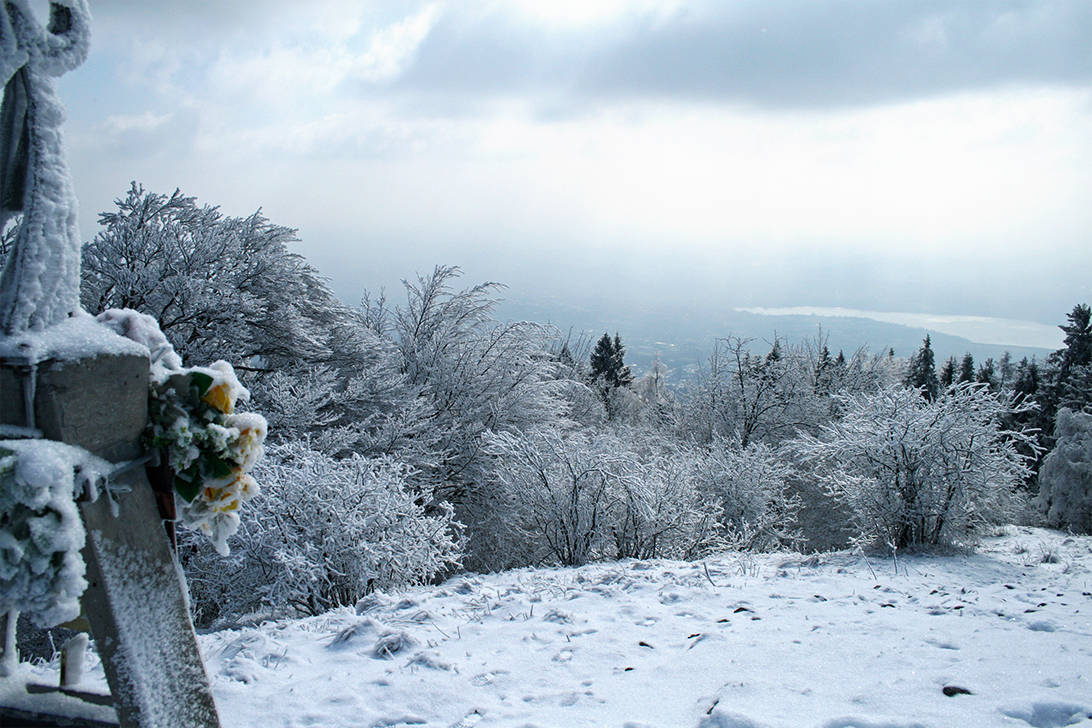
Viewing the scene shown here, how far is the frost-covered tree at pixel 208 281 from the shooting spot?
33.9 feet

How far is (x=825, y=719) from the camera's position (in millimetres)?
3033

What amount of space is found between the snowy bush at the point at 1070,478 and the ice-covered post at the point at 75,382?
2523cm

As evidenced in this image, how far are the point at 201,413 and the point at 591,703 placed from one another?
2.48m

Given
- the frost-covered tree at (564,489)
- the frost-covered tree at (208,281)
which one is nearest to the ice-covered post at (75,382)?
the frost-covered tree at (564,489)

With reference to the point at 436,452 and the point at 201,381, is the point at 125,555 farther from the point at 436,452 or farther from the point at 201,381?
the point at 436,452

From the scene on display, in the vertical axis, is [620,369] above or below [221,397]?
below

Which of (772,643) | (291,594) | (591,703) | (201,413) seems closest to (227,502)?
(201,413)

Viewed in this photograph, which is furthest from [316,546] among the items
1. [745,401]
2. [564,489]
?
[745,401]

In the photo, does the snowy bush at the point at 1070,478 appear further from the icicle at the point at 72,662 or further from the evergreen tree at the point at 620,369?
the evergreen tree at the point at 620,369

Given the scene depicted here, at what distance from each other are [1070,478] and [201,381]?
26.1 metres

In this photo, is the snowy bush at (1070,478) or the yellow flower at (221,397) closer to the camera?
the yellow flower at (221,397)

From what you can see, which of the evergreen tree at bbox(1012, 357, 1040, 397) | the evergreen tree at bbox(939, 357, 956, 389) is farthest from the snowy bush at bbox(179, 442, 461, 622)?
the evergreen tree at bbox(939, 357, 956, 389)

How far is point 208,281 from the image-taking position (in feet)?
35.5

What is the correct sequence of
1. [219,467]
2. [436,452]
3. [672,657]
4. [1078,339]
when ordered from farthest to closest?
[1078,339] → [436,452] → [672,657] → [219,467]
